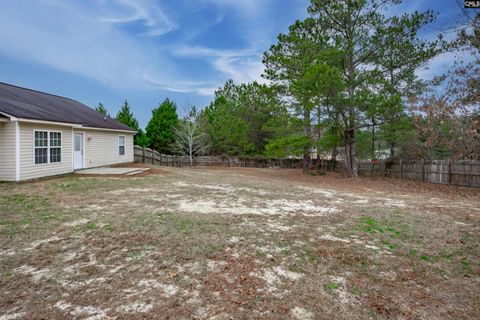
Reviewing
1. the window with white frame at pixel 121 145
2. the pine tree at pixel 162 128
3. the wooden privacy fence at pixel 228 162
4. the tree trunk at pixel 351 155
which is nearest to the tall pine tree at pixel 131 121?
the pine tree at pixel 162 128

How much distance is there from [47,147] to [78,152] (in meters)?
2.28

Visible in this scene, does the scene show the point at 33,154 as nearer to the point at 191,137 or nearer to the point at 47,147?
the point at 47,147

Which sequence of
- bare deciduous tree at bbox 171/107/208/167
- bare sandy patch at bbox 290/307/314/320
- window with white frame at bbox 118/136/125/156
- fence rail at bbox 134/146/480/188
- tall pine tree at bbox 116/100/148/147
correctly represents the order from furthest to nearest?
tall pine tree at bbox 116/100/148/147, bare deciduous tree at bbox 171/107/208/167, window with white frame at bbox 118/136/125/156, fence rail at bbox 134/146/480/188, bare sandy patch at bbox 290/307/314/320

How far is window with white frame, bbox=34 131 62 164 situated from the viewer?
33.5 feet

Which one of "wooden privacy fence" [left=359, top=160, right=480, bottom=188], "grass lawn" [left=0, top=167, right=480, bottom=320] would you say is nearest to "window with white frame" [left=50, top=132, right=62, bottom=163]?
"grass lawn" [left=0, top=167, right=480, bottom=320]

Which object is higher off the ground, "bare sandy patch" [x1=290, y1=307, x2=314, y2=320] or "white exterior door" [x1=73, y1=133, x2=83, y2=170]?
"white exterior door" [x1=73, y1=133, x2=83, y2=170]

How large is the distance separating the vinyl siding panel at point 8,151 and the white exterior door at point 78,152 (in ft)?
10.4

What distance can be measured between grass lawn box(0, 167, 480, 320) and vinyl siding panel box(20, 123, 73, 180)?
401cm

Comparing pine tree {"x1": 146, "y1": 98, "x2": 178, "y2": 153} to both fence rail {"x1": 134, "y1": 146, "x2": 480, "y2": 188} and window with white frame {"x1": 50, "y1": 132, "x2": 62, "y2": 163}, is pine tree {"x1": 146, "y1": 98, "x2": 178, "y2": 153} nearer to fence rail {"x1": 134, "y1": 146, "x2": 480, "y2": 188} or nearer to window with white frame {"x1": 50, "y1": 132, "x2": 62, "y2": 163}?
fence rail {"x1": 134, "y1": 146, "x2": 480, "y2": 188}

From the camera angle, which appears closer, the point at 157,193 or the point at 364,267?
the point at 364,267

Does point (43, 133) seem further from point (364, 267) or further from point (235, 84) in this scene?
point (235, 84)

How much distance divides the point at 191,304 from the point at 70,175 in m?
11.3

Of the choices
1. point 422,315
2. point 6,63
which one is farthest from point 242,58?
point 422,315

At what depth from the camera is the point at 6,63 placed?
17141mm
